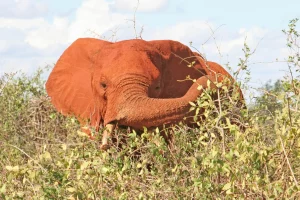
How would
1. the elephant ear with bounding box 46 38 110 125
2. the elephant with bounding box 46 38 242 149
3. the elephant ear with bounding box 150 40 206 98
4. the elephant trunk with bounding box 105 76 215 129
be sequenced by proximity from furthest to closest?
the elephant ear with bounding box 46 38 110 125, the elephant ear with bounding box 150 40 206 98, the elephant with bounding box 46 38 242 149, the elephant trunk with bounding box 105 76 215 129

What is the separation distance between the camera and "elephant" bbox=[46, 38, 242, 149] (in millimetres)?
9375

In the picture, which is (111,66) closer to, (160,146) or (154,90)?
(154,90)

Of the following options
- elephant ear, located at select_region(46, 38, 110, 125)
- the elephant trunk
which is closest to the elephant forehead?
the elephant trunk

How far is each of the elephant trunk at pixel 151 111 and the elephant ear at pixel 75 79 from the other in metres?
1.46

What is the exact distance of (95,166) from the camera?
645 centimetres

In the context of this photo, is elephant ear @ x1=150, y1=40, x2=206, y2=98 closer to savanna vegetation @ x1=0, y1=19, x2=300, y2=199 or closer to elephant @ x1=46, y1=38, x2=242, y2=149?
elephant @ x1=46, y1=38, x2=242, y2=149

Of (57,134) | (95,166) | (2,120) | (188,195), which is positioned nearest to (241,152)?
(188,195)

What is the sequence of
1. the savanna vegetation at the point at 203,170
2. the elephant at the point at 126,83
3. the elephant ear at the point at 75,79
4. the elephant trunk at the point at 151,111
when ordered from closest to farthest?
1. the savanna vegetation at the point at 203,170
2. the elephant trunk at the point at 151,111
3. the elephant at the point at 126,83
4. the elephant ear at the point at 75,79

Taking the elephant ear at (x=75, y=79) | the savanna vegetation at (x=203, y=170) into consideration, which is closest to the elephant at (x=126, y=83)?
the elephant ear at (x=75, y=79)

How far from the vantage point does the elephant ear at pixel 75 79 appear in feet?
37.3

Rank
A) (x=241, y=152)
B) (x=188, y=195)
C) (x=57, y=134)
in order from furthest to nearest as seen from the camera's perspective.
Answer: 1. (x=57, y=134)
2. (x=188, y=195)
3. (x=241, y=152)

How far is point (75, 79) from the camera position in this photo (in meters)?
11.9

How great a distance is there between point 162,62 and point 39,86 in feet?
9.87

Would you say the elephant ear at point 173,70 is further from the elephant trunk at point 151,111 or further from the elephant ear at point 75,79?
the elephant trunk at point 151,111
